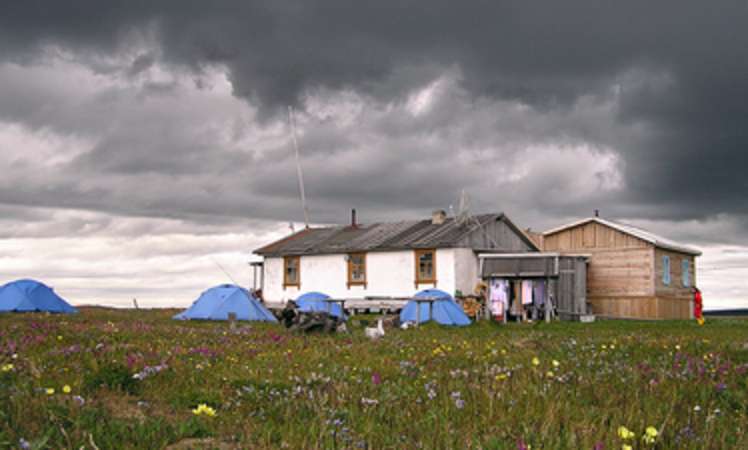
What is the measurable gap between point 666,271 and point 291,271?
2417 centimetres

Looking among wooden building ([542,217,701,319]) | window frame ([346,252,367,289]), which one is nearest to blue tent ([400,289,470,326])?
window frame ([346,252,367,289])

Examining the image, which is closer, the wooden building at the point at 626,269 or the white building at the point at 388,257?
the white building at the point at 388,257

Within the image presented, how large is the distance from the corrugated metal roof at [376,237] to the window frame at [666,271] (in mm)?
10749

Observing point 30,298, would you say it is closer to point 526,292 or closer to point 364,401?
point 526,292

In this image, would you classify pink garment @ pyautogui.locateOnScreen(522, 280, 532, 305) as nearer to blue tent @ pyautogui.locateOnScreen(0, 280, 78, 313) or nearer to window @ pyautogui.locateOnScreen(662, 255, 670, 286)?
window @ pyautogui.locateOnScreen(662, 255, 670, 286)

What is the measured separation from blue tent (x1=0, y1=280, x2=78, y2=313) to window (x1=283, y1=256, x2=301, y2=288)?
16.3m

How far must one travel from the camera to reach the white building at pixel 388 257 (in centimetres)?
4403

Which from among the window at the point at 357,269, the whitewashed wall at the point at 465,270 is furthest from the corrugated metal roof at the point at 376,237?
the whitewashed wall at the point at 465,270

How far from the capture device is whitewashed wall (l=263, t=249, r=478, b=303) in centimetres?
4359

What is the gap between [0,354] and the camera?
36.5 feet

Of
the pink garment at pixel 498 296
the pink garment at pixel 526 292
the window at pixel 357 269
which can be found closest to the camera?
the pink garment at pixel 498 296

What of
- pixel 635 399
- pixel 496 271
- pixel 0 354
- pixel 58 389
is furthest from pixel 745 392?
pixel 496 271

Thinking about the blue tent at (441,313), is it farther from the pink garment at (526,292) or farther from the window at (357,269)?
the window at (357,269)

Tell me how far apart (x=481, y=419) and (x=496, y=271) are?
36.2m
